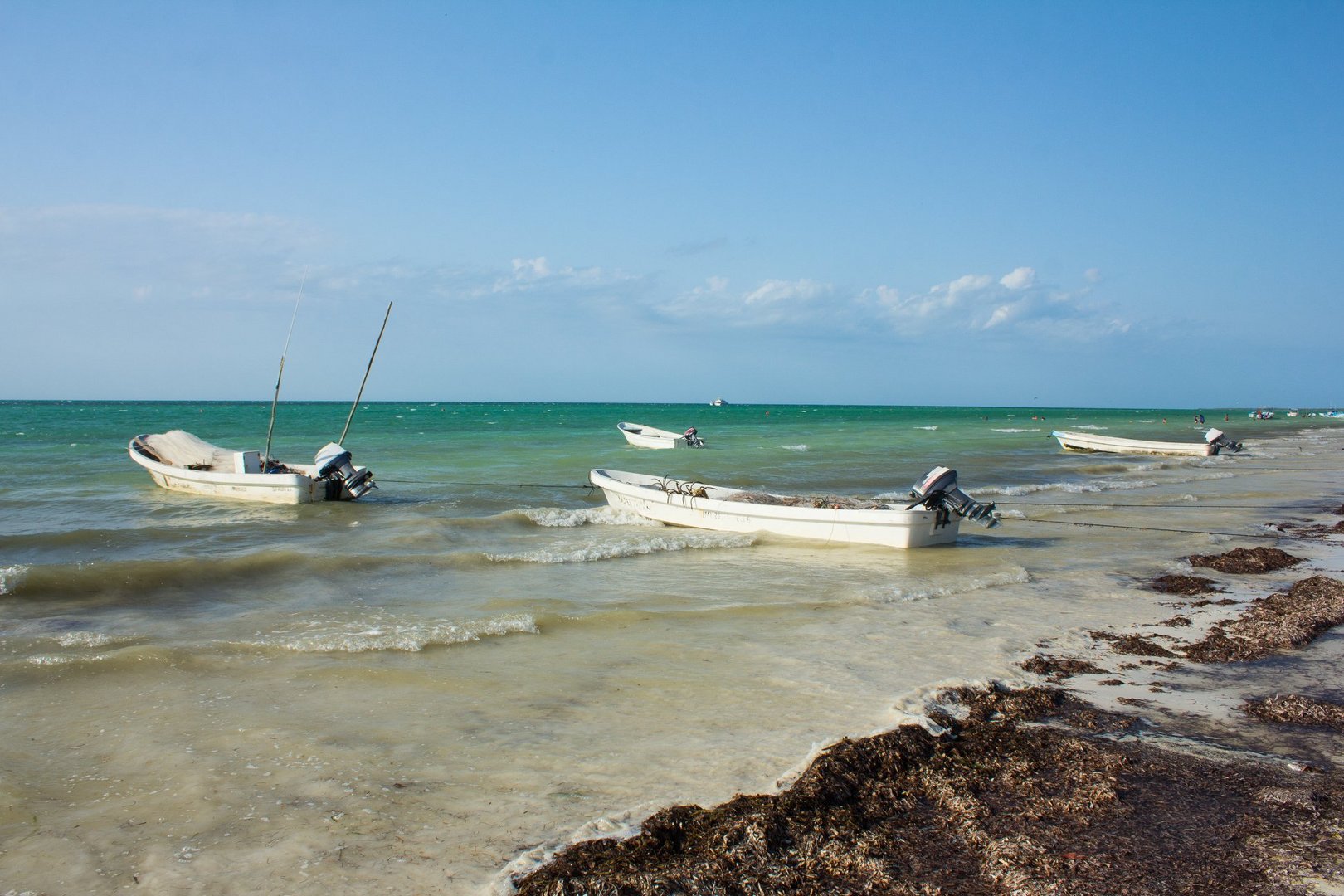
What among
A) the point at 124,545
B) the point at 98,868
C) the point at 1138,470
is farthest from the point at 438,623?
the point at 1138,470

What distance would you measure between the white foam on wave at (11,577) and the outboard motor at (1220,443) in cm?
4441

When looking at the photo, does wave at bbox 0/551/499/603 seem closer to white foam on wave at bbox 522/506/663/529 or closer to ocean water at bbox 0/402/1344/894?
ocean water at bbox 0/402/1344/894

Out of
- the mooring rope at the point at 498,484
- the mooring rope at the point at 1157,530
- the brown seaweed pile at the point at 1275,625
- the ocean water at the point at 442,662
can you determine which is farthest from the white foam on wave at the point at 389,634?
the mooring rope at the point at 498,484

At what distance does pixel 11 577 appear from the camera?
37.6ft

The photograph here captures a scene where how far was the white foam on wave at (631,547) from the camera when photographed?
1372cm

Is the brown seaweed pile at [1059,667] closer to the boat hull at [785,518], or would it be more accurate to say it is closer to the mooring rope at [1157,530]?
the boat hull at [785,518]

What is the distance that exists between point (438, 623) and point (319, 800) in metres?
4.43

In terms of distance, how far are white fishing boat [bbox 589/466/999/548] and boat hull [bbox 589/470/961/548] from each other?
1cm

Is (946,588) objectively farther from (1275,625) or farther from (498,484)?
(498,484)

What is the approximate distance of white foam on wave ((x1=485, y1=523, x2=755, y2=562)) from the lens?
1372 centimetres

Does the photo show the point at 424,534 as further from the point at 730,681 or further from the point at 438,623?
the point at 730,681

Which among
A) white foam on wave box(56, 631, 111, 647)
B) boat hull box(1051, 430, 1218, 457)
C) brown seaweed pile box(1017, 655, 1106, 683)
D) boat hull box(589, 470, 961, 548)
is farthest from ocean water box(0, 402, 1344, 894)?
boat hull box(1051, 430, 1218, 457)

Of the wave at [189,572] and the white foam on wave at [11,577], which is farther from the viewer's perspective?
the wave at [189,572]

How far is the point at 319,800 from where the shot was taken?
16.3 ft
